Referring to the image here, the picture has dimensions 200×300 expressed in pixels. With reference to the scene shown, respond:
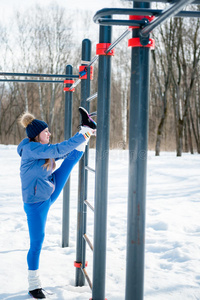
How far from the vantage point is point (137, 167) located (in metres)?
1.64

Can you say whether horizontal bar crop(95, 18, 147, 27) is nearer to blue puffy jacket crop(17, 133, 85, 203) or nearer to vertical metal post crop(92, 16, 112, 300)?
vertical metal post crop(92, 16, 112, 300)

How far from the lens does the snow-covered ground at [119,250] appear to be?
287 cm

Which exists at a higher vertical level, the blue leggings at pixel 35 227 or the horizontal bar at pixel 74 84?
the horizontal bar at pixel 74 84

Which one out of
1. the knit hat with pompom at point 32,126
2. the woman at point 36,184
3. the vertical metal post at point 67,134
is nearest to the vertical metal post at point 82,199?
the woman at point 36,184

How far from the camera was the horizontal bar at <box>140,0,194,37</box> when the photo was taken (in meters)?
1.29

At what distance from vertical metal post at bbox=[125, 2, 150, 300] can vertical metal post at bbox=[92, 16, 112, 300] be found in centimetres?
65

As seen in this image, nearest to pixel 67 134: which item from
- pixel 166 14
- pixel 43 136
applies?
pixel 43 136

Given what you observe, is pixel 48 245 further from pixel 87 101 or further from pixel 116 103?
pixel 116 103

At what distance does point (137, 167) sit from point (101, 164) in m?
0.72

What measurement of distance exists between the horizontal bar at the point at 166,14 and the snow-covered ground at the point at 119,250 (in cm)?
204

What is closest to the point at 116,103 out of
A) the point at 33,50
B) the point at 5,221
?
the point at 33,50

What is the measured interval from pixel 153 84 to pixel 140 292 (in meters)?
29.0

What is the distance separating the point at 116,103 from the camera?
31.1m

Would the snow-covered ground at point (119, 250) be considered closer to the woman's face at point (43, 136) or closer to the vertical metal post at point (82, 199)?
the vertical metal post at point (82, 199)
